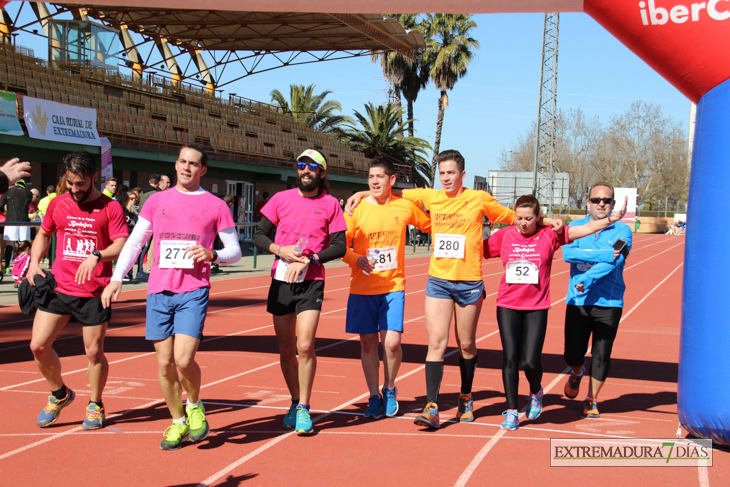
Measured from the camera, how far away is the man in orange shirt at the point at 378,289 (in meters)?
5.12

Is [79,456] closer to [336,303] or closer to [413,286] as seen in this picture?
[336,303]

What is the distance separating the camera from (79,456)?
13.6 feet

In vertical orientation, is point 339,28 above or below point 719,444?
above

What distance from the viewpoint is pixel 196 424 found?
436 cm

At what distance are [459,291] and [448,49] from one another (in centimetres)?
4323

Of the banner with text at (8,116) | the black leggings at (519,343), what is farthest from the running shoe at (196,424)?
the banner with text at (8,116)

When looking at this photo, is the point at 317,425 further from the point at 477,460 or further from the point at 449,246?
the point at 449,246

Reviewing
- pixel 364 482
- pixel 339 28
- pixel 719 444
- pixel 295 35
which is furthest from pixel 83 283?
pixel 295 35

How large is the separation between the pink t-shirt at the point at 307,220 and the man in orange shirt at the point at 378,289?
12.6 inches

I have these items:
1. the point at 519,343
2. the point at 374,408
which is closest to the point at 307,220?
the point at 374,408

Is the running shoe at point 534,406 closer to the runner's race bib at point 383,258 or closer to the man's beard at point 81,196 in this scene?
the runner's race bib at point 383,258

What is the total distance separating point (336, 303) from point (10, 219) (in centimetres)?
575

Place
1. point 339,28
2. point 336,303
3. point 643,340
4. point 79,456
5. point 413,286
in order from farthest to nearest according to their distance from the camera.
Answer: point 339,28
point 413,286
point 336,303
point 643,340
point 79,456

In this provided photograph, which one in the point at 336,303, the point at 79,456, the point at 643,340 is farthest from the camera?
the point at 336,303
